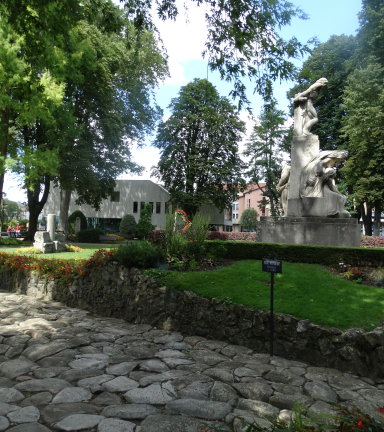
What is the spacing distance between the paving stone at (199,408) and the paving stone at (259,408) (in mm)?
176

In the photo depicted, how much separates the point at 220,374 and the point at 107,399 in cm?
157

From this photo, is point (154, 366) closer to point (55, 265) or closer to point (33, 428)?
point (33, 428)

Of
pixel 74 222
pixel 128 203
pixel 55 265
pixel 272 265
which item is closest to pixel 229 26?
pixel 272 265

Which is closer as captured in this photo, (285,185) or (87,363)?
(87,363)

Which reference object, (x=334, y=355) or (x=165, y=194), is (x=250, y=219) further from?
(x=334, y=355)

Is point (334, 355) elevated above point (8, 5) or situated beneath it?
situated beneath

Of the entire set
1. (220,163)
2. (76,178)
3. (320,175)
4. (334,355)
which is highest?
(220,163)

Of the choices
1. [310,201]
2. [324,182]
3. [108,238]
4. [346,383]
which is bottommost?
[346,383]

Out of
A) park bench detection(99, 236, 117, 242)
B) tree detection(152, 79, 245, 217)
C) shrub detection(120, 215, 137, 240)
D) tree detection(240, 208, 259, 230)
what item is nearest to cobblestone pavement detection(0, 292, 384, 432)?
park bench detection(99, 236, 117, 242)

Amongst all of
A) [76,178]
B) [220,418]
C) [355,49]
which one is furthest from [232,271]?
[355,49]

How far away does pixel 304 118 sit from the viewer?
12438mm

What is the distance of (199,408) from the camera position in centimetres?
351

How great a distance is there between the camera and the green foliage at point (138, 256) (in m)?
8.29

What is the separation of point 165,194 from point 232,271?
32994 millimetres
